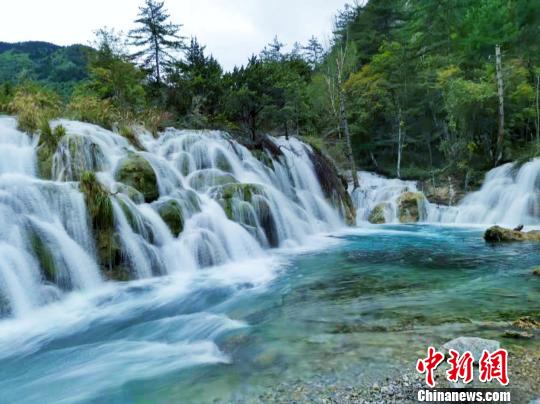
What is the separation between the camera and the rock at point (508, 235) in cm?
995

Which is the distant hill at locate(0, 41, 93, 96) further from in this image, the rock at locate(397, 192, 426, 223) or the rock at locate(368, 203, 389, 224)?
the rock at locate(397, 192, 426, 223)

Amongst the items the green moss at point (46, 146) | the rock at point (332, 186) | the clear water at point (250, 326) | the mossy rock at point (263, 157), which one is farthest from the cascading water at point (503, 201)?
the green moss at point (46, 146)

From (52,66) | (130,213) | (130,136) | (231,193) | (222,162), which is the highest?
(52,66)

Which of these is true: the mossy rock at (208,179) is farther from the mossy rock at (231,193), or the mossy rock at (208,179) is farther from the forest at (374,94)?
the forest at (374,94)

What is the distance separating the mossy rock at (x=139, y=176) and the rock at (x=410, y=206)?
11304 mm

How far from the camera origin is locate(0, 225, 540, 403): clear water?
11.6ft

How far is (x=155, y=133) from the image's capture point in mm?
14141

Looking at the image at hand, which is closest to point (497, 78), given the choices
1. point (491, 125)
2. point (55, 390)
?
point (491, 125)

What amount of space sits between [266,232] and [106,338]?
622 cm

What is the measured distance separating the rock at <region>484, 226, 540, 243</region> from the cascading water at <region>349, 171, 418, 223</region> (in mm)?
6413

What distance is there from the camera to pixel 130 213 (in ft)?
25.8

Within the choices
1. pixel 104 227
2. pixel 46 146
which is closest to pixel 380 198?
pixel 104 227

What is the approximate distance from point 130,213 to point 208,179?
13.1 feet

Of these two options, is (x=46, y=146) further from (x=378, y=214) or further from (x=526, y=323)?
(x=378, y=214)
